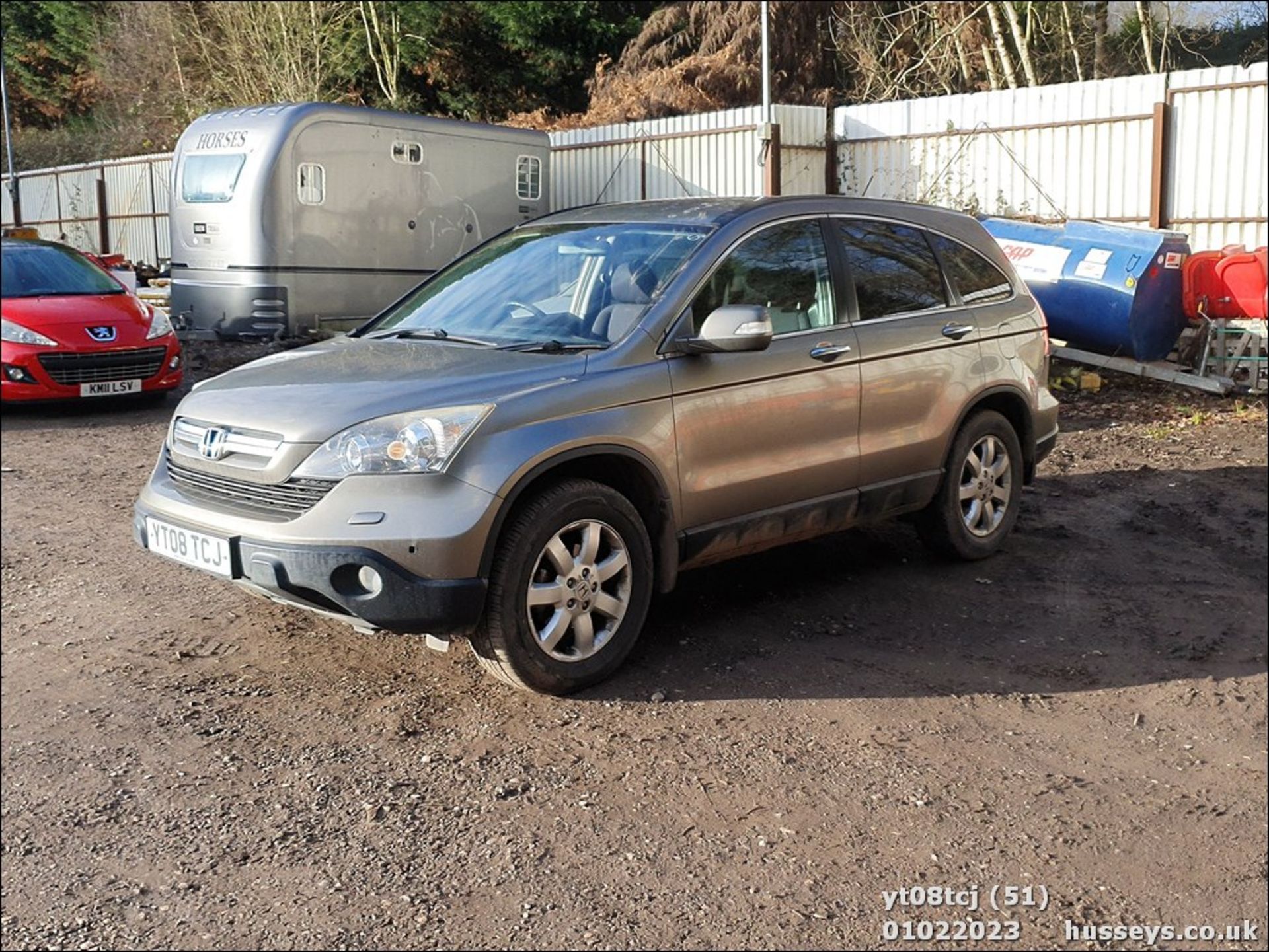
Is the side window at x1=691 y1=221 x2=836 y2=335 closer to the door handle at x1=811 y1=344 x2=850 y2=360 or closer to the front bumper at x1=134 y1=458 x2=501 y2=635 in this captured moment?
the door handle at x1=811 y1=344 x2=850 y2=360

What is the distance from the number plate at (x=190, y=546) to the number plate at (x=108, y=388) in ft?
20.2

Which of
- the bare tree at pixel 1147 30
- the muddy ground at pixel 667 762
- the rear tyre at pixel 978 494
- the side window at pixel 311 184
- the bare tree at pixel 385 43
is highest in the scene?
the bare tree at pixel 385 43

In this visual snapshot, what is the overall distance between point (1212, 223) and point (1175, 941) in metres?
11.3

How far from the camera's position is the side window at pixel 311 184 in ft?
49.3

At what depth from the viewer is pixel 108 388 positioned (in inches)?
417

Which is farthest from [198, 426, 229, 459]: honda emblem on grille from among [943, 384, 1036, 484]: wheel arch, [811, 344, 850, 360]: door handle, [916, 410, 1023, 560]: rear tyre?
[943, 384, 1036, 484]: wheel arch

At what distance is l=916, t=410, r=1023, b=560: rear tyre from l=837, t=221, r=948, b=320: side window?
0.69 m

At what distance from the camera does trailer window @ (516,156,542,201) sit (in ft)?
59.0

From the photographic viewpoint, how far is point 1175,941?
10.5 ft

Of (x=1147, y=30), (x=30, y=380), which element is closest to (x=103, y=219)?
(x=30, y=380)

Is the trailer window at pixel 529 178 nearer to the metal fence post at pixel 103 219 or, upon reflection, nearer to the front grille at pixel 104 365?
the front grille at pixel 104 365

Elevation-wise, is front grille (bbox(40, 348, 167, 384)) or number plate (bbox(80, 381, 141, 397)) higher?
front grille (bbox(40, 348, 167, 384))

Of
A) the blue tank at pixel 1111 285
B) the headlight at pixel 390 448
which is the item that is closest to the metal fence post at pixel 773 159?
the blue tank at pixel 1111 285

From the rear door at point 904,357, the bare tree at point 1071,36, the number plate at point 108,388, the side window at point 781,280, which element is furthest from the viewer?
the bare tree at point 1071,36
